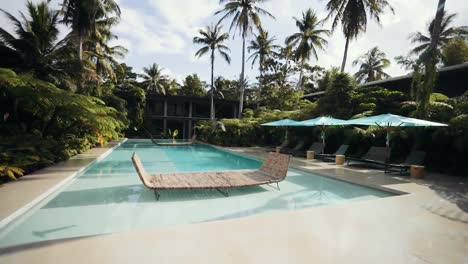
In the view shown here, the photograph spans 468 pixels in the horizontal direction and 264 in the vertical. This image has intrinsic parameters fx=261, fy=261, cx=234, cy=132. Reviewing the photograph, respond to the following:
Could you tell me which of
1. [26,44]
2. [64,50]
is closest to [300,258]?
[26,44]

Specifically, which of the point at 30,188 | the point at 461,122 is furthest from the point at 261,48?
the point at 30,188

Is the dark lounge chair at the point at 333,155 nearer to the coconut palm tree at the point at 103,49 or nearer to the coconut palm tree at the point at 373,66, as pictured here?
the coconut palm tree at the point at 103,49

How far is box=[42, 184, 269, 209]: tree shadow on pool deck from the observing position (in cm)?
537

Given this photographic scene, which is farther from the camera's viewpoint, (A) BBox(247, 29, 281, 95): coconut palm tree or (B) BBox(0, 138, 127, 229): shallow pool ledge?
(A) BBox(247, 29, 281, 95): coconut palm tree

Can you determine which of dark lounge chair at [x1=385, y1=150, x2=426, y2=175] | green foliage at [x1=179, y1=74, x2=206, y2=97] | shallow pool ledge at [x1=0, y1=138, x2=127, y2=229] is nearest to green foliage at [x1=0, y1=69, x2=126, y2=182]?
shallow pool ledge at [x1=0, y1=138, x2=127, y2=229]

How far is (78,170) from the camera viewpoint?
7.72 metres

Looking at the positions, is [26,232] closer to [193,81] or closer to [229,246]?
[229,246]

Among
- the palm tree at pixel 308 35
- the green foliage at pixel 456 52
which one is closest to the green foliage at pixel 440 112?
the green foliage at pixel 456 52

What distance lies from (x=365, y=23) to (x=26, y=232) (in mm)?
20426

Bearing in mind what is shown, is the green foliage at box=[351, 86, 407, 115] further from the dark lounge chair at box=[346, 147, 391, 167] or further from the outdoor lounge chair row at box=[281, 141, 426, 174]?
the dark lounge chair at box=[346, 147, 391, 167]

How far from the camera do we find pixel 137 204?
210 inches

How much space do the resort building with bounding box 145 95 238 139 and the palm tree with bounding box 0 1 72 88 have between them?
54.8ft

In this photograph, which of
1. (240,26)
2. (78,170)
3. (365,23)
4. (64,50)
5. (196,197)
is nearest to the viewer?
(196,197)

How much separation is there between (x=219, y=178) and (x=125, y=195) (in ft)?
7.38
